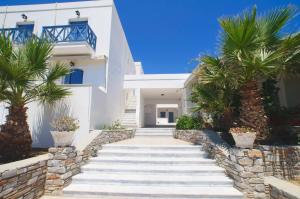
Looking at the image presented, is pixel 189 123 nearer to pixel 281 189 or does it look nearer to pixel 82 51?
pixel 281 189

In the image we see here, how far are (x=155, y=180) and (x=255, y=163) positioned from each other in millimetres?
2679

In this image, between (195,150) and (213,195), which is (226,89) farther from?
(213,195)

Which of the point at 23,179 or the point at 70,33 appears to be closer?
the point at 23,179

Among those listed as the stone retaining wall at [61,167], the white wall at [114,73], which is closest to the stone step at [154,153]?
the stone retaining wall at [61,167]

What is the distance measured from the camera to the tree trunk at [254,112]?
5.19 meters

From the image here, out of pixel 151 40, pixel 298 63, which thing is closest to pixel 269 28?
pixel 298 63

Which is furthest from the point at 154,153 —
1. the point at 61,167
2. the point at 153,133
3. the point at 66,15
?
the point at 66,15

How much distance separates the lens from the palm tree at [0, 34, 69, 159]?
5.03 m

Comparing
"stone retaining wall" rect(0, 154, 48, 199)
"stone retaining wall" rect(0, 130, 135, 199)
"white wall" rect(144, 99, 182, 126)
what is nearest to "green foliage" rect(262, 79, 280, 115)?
"stone retaining wall" rect(0, 130, 135, 199)

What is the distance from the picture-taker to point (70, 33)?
1073 centimetres

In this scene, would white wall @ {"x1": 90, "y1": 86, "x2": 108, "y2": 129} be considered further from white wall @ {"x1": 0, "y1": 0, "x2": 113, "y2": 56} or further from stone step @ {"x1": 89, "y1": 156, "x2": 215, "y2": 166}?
white wall @ {"x1": 0, "y1": 0, "x2": 113, "y2": 56}

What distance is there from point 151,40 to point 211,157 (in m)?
12.0

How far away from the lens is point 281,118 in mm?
6535

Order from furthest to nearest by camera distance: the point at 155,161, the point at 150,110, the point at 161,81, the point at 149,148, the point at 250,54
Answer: the point at 150,110
the point at 161,81
the point at 149,148
the point at 155,161
the point at 250,54
